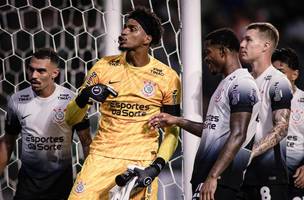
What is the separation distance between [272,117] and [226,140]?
1.07 feet

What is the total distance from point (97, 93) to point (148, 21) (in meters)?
0.52

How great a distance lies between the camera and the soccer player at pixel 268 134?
2.54 m

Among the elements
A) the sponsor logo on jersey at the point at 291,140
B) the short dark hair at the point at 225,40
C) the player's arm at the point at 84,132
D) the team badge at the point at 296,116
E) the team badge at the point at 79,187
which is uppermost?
the short dark hair at the point at 225,40

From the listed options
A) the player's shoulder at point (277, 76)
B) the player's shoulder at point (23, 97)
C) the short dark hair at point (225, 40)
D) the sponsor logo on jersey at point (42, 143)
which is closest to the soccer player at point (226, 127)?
the short dark hair at point (225, 40)

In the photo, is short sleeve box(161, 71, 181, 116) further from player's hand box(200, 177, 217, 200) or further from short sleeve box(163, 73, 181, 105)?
player's hand box(200, 177, 217, 200)

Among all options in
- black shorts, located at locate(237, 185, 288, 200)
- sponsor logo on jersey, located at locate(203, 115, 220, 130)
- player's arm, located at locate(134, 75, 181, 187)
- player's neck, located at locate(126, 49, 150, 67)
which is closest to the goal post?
player's arm, located at locate(134, 75, 181, 187)

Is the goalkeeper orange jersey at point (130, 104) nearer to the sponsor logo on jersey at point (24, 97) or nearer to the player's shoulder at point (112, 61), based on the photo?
the player's shoulder at point (112, 61)

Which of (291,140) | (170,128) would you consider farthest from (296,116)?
(170,128)

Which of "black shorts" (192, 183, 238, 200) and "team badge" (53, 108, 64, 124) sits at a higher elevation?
"team badge" (53, 108, 64, 124)

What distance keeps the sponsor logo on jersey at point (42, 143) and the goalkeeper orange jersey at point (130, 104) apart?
370 millimetres

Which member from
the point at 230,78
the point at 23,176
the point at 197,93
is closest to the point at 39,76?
the point at 23,176

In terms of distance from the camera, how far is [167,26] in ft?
12.8

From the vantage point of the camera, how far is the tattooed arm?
8.26ft

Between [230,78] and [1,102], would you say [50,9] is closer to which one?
[1,102]
